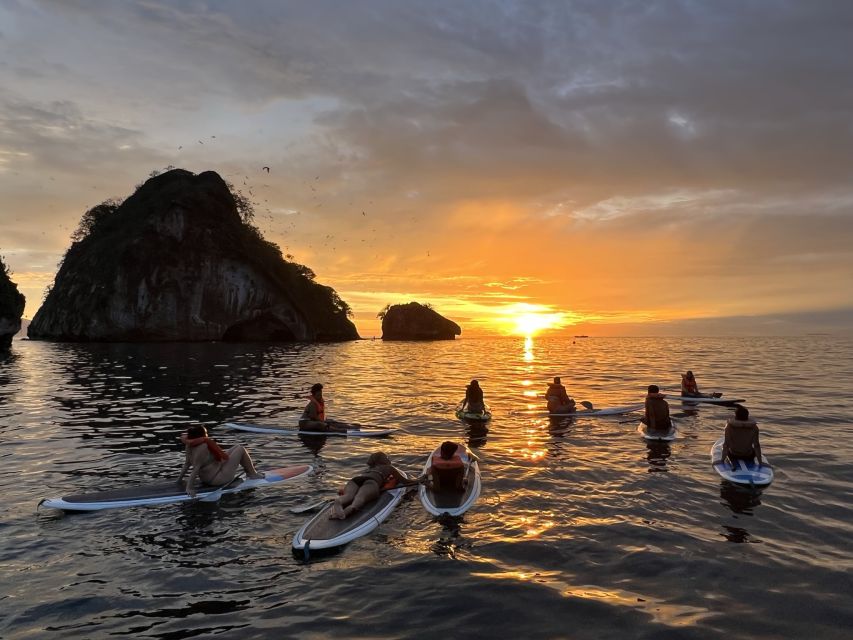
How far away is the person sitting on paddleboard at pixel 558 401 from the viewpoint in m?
25.0

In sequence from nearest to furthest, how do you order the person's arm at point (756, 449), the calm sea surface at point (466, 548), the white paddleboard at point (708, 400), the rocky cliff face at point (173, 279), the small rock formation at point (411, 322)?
the calm sea surface at point (466, 548)
the person's arm at point (756, 449)
the white paddleboard at point (708, 400)
the rocky cliff face at point (173, 279)
the small rock formation at point (411, 322)

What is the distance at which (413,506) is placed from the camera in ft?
41.3

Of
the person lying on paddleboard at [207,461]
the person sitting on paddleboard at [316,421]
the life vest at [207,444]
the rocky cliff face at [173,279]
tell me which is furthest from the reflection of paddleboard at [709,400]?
the rocky cliff face at [173,279]

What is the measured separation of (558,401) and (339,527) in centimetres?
1688

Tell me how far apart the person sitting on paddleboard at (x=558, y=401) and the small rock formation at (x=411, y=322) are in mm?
143418

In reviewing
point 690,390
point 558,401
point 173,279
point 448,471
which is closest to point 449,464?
point 448,471

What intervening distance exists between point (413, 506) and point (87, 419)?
739 inches

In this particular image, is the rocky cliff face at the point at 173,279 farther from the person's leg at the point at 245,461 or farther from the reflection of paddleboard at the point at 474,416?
the person's leg at the point at 245,461

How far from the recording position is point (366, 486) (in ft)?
39.1

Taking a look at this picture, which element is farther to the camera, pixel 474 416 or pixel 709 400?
pixel 709 400

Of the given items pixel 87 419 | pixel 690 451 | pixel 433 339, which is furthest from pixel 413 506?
pixel 433 339

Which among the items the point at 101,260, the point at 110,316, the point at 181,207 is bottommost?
the point at 110,316

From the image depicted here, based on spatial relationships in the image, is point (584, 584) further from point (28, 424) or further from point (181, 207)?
point (181, 207)

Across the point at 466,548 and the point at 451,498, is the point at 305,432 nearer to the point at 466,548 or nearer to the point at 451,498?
the point at 451,498
